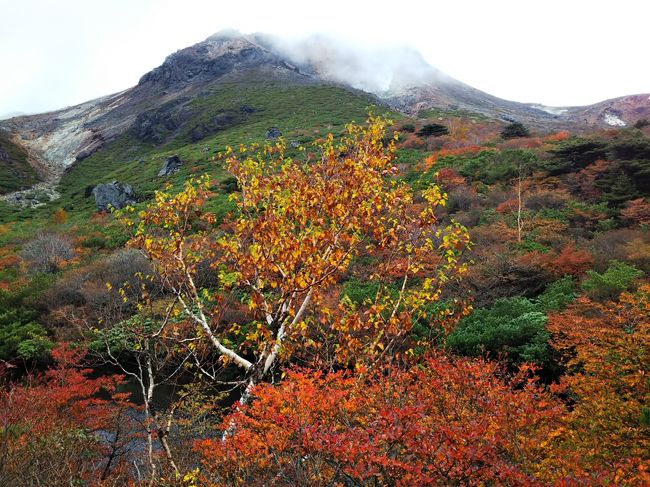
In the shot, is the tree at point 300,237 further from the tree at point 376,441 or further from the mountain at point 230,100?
the mountain at point 230,100

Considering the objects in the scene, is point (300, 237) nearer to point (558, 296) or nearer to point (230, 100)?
point (558, 296)

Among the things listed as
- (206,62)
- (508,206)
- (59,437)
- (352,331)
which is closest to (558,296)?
(352,331)

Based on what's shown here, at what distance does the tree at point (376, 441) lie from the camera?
16.4 feet

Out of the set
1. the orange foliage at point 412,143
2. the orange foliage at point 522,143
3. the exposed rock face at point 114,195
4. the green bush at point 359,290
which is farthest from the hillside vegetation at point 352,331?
the orange foliage at point 412,143

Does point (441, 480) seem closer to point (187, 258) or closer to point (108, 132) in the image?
point (187, 258)

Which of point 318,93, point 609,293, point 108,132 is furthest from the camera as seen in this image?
point 108,132

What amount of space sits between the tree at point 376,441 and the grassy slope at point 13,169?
6951 centimetres

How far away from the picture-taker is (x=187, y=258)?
7160 mm

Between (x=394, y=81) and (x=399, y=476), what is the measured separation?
130 meters

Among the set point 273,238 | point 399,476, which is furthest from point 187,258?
point 399,476

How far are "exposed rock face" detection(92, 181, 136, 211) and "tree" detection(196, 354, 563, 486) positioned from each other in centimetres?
4277

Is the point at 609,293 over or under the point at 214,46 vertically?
Answer: under

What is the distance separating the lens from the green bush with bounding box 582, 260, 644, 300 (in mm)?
13305

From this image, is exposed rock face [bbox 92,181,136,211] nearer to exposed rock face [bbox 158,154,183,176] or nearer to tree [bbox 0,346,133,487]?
exposed rock face [bbox 158,154,183,176]
